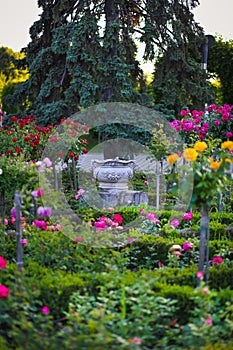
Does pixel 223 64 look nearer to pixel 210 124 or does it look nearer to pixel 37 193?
pixel 210 124

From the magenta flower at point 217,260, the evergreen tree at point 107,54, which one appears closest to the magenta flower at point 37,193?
the magenta flower at point 217,260

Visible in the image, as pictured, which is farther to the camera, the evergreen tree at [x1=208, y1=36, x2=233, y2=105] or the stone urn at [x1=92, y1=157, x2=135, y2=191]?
the evergreen tree at [x1=208, y1=36, x2=233, y2=105]

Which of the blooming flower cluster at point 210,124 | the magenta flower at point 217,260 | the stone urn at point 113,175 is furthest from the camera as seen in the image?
the stone urn at point 113,175

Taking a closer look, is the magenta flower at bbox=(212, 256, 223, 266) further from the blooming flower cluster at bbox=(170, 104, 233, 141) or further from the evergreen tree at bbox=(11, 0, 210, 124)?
the evergreen tree at bbox=(11, 0, 210, 124)

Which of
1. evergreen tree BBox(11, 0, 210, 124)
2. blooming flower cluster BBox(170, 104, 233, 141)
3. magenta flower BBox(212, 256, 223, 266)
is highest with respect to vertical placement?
evergreen tree BBox(11, 0, 210, 124)

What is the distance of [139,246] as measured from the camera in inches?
171

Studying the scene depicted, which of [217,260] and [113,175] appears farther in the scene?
[113,175]

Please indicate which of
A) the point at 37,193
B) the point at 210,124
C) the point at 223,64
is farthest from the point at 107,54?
the point at 223,64

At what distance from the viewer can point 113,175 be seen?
765cm

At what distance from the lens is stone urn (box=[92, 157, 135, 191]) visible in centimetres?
767

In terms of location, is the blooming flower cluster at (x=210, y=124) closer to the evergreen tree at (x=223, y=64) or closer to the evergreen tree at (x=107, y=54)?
the evergreen tree at (x=107, y=54)

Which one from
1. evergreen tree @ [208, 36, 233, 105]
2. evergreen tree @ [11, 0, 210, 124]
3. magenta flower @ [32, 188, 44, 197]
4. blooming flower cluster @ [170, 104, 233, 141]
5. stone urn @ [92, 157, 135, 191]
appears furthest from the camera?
evergreen tree @ [208, 36, 233, 105]

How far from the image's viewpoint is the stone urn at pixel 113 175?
7.67 metres

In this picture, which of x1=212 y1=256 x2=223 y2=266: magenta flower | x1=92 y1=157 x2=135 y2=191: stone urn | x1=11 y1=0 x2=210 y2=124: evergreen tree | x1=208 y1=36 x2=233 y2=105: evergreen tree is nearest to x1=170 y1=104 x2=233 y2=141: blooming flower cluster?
x1=92 y1=157 x2=135 y2=191: stone urn
